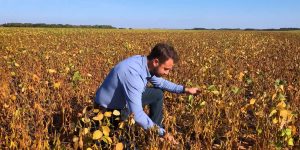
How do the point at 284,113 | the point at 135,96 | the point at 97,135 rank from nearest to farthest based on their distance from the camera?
1. the point at 97,135
2. the point at 284,113
3. the point at 135,96

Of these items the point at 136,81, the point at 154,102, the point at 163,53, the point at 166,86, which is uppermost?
the point at 163,53

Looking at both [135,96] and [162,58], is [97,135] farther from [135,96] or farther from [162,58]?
[162,58]

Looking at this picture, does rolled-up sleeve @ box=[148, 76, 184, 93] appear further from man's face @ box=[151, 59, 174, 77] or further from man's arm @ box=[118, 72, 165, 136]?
man's arm @ box=[118, 72, 165, 136]

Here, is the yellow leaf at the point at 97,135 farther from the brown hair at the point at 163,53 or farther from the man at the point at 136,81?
the brown hair at the point at 163,53

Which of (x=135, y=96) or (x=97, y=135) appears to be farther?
(x=135, y=96)

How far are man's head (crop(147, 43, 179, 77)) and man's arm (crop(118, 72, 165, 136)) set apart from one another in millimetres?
183

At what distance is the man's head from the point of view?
3.52 meters

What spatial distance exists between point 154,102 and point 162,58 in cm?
87

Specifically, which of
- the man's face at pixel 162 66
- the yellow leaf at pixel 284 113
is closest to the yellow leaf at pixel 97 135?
the man's face at pixel 162 66

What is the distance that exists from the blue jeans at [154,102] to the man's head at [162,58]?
0.62 metres

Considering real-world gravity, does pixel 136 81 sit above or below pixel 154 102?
above

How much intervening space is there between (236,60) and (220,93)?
Result: 5078 millimetres

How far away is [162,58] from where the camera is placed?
353 centimetres

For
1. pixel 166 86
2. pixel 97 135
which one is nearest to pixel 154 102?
pixel 166 86
